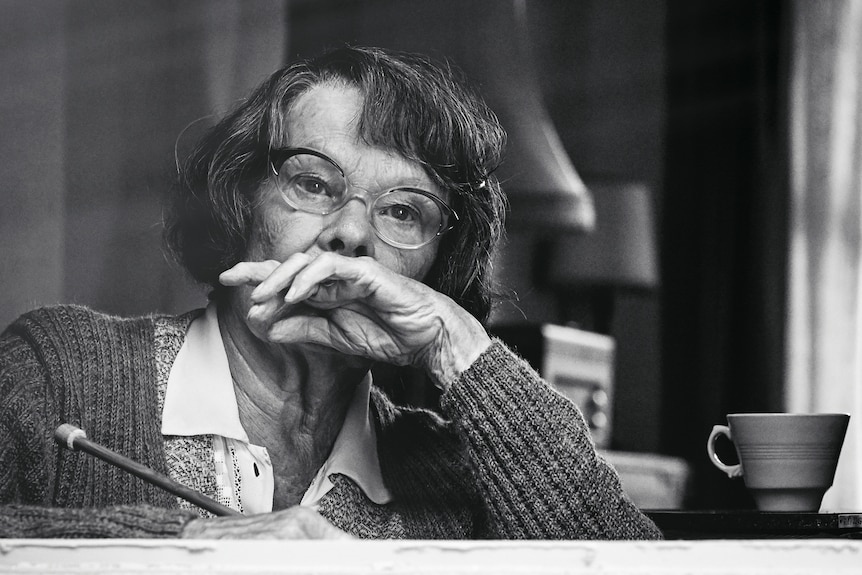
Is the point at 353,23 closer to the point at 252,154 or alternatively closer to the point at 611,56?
the point at 252,154

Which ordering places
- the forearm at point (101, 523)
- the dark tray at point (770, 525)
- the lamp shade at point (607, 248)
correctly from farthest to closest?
the lamp shade at point (607, 248) < the dark tray at point (770, 525) < the forearm at point (101, 523)

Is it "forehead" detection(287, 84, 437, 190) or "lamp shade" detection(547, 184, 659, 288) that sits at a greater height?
"forehead" detection(287, 84, 437, 190)

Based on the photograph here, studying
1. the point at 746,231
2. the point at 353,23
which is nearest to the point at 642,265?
the point at 746,231

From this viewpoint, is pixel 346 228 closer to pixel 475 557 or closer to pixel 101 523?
pixel 101 523

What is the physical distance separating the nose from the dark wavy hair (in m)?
0.08

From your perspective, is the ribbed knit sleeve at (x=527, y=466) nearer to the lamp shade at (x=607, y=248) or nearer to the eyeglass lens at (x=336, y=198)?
the eyeglass lens at (x=336, y=198)

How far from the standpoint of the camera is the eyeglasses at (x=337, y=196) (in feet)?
3.64

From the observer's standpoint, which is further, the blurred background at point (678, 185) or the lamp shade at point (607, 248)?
the lamp shade at point (607, 248)

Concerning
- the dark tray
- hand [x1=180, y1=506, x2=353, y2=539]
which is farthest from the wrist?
hand [x1=180, y1=506, x2=353, y2=539]

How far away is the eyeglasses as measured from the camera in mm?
1110

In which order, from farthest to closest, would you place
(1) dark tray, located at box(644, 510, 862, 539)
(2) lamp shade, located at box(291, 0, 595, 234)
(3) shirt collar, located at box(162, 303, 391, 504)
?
(2) lamp shade, located at box(291, 0, 595, 234), (3) shirt collar, located at box(162, 303, 391, 504), (1) dark tray, located at box(644, 510, 862, 539)

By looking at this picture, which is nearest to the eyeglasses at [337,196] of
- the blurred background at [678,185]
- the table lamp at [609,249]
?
the blurred background at [678,185]

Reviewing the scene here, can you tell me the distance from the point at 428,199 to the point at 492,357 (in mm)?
217

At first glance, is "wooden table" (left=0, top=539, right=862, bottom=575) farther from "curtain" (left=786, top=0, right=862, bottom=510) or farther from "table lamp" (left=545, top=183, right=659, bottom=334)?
"table lamp" (left=545, top=183, right=659, bottom=334)
